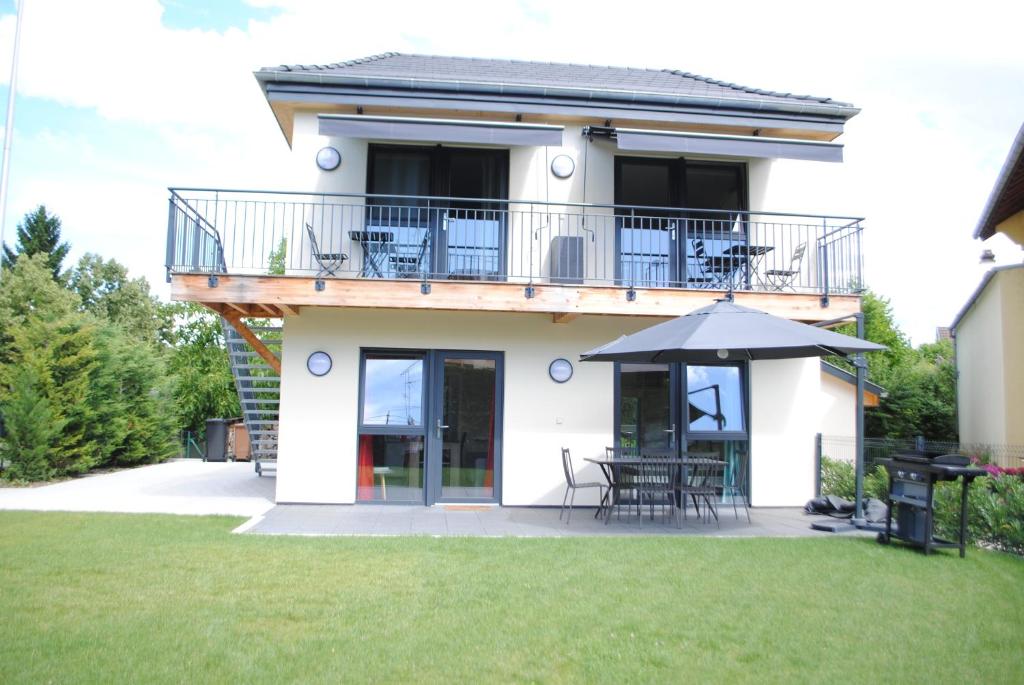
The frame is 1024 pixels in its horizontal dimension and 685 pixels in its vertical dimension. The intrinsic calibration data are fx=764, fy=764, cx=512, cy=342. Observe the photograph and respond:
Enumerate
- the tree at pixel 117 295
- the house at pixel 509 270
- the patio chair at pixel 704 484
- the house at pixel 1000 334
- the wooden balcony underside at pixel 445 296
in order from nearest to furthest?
the patio chair at pixel 704 484 → the wooden balcony underside at pixel 445 296 → the house at pixel 509 270 → the house at pixel 1000 334 → the tree at pixel 117 295

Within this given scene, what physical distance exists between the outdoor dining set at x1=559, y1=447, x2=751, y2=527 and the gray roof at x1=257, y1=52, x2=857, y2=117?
486 centimetres

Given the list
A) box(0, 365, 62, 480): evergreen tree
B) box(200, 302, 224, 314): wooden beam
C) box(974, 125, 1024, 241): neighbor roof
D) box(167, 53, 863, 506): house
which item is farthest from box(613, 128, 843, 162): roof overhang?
box(0, 365, 62, 480): evergreen tree

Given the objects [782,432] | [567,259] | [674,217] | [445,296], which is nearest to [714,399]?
[782,432]

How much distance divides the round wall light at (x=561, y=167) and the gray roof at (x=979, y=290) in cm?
739

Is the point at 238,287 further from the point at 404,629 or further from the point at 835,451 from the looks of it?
the point at 835,451

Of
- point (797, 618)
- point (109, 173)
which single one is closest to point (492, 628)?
point (797, 618)

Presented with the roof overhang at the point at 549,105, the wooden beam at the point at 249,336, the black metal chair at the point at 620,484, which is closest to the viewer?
the black metal chair at the point at 620,484

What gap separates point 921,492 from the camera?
22.8ft

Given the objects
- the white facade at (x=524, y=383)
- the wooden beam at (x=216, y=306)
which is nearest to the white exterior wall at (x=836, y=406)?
the white facade at (x=524, y=383)

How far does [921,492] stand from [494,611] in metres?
4.36

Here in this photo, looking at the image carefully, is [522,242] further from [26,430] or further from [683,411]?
[26,430]

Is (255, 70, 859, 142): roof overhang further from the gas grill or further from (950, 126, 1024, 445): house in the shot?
the gas grill

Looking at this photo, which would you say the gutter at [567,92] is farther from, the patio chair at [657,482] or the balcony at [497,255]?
the patio chair at [657,482]

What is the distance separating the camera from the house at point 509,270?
9.59 m
